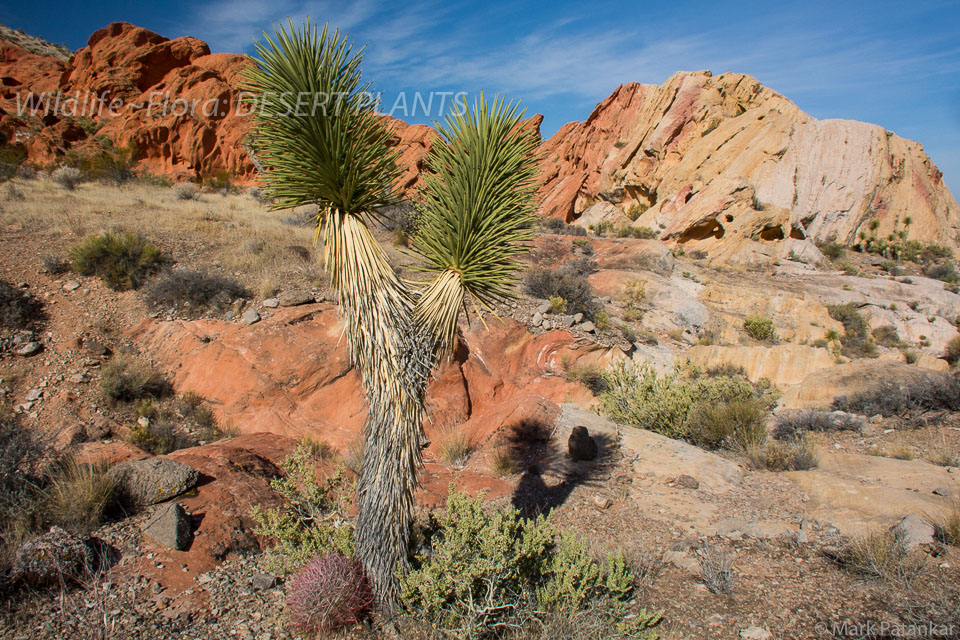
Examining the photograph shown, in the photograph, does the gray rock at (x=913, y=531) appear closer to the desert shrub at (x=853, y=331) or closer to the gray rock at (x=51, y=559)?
the gray rock at (x=51, y=559)

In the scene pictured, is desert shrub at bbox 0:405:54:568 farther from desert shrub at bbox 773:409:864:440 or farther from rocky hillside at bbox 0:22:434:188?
rocky hillside at bbox 0:22:434:188

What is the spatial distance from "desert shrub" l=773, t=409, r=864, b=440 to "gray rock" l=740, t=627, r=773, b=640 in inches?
204

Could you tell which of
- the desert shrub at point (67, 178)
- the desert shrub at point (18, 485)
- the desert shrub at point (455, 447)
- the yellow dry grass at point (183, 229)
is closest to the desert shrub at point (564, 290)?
the desert shrub at point (455, 447)

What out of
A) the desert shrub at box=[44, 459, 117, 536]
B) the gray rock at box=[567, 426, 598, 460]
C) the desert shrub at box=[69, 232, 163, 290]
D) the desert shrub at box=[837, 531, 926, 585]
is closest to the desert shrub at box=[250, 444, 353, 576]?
the desert shrub at box=[44, 459, 117, 536]

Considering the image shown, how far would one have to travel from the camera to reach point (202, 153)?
101 feet

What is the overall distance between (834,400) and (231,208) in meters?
18.3

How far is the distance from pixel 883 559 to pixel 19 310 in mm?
12414

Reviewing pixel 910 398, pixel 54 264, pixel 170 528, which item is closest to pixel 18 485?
pixel 170 528

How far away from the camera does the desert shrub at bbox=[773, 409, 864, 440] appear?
802cm

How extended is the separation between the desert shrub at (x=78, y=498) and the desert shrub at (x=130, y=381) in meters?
3.55

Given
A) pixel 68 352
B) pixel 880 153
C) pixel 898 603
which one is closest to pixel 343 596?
pixel 898 603

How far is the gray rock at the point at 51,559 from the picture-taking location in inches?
137

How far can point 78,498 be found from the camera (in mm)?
4336

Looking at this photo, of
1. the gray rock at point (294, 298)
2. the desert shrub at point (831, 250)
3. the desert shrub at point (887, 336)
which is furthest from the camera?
the desert shrub at point (831, 250)
